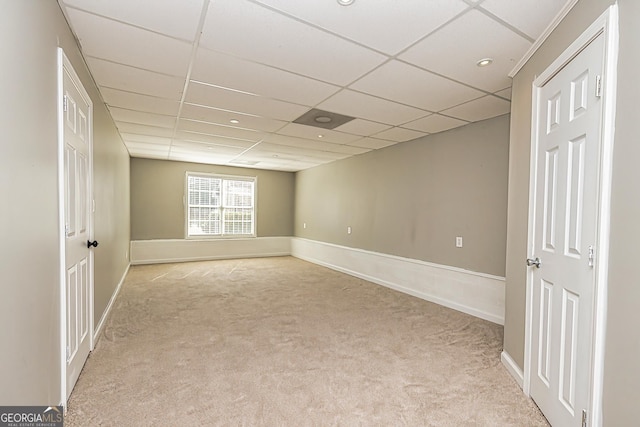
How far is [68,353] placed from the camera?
1873 millimetres

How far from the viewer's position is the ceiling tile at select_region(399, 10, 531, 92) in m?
1.86

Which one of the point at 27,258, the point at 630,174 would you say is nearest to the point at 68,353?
the point at 27,258

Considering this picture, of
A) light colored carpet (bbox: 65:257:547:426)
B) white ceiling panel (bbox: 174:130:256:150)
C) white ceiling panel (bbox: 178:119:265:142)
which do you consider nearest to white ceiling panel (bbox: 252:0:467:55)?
light colored carpet (bbox: 65:257:547:426)

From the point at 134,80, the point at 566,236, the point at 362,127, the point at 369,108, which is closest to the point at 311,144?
the point at 362,127

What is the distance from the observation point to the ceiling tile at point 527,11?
165 cm

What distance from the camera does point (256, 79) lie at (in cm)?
259

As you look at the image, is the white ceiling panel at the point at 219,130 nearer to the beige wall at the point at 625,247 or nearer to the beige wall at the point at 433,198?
the beige wall at the point at 433,198

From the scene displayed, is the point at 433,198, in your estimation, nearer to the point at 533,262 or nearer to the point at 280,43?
the point at 533,262

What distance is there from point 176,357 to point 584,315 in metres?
2.75

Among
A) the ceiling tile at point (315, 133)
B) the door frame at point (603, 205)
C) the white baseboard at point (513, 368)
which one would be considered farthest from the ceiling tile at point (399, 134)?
the white baseboard at point (513, 368)

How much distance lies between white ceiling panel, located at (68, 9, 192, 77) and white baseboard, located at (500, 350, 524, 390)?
3277 mm

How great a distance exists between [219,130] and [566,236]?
3.98 metres

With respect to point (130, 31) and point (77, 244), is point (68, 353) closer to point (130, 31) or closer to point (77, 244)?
point (77, 244)

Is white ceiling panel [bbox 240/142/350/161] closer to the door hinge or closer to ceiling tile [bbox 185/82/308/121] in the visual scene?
ceiling tile [bbox 185/82/308/121]
